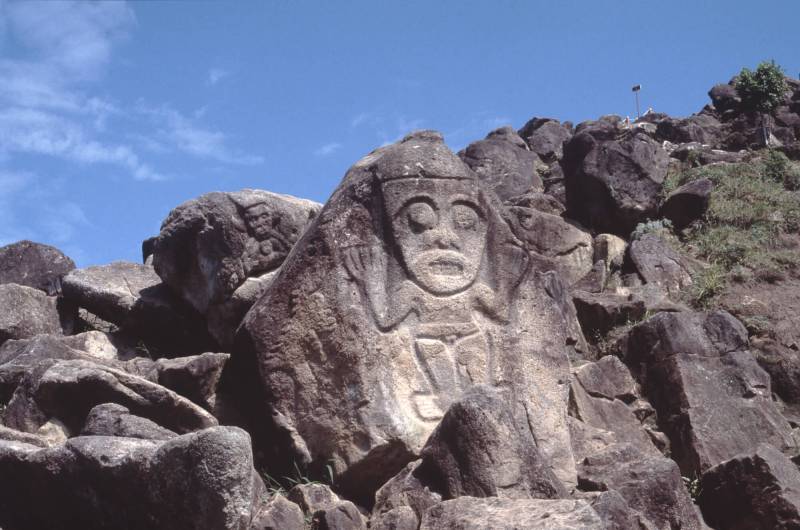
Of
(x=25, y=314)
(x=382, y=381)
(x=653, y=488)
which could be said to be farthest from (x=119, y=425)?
(x=25, y=314)

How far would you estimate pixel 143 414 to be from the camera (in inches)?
344

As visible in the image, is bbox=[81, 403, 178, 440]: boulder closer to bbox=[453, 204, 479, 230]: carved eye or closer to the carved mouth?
the carved mouth

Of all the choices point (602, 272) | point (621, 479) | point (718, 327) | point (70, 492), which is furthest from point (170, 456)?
point (602, 272)

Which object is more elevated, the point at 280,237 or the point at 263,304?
the point at 280,237

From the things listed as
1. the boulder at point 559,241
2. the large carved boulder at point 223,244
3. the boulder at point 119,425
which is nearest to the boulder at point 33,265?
A: the large carved boulder at point 223,244

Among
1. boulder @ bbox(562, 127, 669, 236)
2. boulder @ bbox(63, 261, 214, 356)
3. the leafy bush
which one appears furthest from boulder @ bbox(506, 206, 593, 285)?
the leafy bush

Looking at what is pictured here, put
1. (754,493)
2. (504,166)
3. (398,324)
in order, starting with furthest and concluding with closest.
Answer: (504,166), (398,324), (754,493)

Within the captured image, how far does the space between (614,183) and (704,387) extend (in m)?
7.73

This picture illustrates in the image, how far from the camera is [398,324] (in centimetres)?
953

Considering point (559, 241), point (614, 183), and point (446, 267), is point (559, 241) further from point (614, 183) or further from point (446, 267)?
point (446, 267)

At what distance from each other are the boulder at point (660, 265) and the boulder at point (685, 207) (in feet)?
8.12

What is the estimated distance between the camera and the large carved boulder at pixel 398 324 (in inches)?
360

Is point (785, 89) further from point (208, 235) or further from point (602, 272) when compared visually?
point (208, 235)

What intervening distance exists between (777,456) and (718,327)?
11.4ft
